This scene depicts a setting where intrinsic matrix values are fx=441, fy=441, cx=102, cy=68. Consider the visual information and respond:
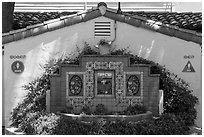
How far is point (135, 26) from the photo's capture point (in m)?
12.7

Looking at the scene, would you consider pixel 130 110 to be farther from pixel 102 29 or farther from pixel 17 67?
pixel 17 67

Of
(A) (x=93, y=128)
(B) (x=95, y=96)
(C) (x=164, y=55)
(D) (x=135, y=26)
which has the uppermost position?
(D) (x=135, y=26)

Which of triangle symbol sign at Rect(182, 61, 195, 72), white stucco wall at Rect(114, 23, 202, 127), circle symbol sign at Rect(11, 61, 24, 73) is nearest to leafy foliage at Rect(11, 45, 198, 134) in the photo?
white stucco wall at Rect(114, 23, 202, 127)

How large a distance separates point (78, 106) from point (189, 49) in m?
3.57

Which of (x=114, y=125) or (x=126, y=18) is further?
(x=126, y=18)

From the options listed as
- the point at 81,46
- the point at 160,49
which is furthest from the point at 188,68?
the point at 81,46

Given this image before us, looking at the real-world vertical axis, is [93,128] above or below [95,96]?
below

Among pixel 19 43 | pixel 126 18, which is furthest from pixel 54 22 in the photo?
pixel 126 18

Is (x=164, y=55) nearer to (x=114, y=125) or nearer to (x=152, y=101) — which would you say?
(x=152, y=101)

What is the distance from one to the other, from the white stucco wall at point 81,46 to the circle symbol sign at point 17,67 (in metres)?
0.10

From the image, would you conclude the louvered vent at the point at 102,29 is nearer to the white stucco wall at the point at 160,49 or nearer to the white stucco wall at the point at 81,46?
the white stucco wall at the point at 81,46

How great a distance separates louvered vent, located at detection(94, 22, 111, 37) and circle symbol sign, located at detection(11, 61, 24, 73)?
90.7 inches

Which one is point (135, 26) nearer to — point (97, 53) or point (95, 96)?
point (97, 53)

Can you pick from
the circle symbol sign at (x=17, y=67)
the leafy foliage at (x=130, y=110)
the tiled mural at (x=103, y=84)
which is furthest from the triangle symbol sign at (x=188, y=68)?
the circle symbol sign at (x=17, y=67)
